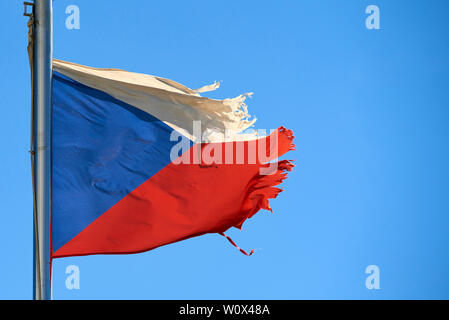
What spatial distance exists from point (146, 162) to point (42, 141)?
9.10 ft

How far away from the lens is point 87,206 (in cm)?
1073

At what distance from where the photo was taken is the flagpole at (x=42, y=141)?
8.76m

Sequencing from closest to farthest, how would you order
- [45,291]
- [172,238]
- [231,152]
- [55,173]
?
1. [45,291]
2. [55,173]
3. [172,238]
4. [231,152]

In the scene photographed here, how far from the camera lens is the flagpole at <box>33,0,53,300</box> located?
8758mm

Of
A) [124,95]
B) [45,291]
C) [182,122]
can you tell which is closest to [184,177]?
[182,122]

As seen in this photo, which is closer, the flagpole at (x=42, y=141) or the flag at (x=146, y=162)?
the flagpole at (x=42, y=141)

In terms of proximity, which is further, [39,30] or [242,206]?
[242,206]

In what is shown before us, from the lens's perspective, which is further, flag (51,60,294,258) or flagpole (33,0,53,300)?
flag (51,60,294,258)

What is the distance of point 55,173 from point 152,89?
94.0 inches

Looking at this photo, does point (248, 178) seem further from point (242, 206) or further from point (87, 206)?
point (87, 206)

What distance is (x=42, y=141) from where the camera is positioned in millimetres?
8953

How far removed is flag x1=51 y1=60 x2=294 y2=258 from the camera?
35.1ft

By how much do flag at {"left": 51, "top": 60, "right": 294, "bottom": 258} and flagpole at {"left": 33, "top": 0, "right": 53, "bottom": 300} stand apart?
159 cm

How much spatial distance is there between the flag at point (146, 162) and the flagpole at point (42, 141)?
62.5 inches
